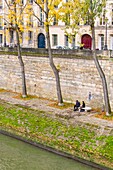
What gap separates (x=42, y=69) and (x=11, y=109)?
19.7 feet

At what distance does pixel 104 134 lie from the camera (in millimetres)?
27047

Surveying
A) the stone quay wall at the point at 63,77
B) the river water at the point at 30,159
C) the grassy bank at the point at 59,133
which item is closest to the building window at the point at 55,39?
the stone quay wall at the point at 63,77

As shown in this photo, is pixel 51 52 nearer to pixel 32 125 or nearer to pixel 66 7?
pixel 66 7

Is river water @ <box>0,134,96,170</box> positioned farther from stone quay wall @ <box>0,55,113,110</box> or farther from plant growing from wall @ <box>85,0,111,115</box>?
stone quay wall @ <box>0,55,113,110</box>

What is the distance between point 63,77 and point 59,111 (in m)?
4.52

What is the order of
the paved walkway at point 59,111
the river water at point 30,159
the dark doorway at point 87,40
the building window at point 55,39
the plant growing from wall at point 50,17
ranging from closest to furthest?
the river water at point 30,159, the paved walkway at point 59,111, the plant growing from wall at point 50,17, the dark doorway at point 87,40, the building window at point 55,39

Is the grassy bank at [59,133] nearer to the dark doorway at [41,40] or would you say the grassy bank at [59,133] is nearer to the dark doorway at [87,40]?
the dark doorway at [87,40]

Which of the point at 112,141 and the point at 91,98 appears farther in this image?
the point at 91,98

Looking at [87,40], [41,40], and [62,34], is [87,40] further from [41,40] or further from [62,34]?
[41,40]

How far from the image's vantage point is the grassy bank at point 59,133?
25781mm

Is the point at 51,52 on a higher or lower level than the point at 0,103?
higher

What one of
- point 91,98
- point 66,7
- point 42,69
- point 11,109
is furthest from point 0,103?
point 66,7

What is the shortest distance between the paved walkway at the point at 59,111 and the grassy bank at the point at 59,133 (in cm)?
94

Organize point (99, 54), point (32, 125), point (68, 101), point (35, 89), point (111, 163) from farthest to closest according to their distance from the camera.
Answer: point (35, 89)
point (68, 101)
point (99, 54)
point (32, 125)
point (111, 163)
